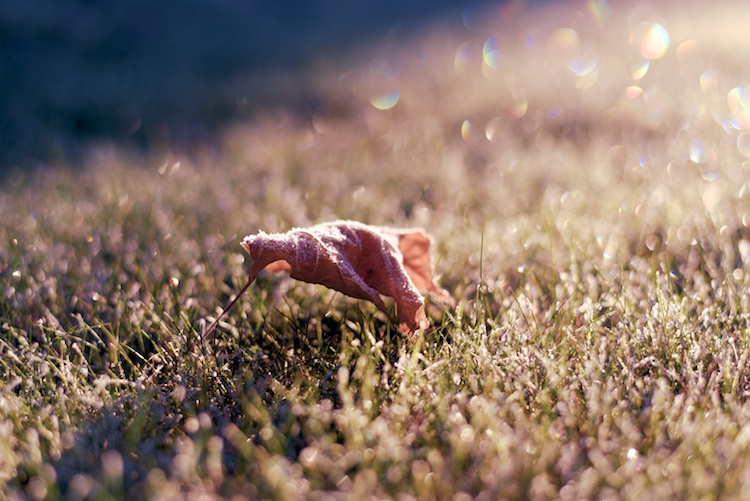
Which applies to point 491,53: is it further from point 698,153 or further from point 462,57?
point 698,153

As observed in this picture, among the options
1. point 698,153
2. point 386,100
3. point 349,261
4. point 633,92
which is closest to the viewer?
point 349,261

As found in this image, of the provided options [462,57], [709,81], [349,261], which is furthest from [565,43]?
[349,261]

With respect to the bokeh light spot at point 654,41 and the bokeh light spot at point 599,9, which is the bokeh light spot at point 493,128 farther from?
the bokeh light spot at point 599,9

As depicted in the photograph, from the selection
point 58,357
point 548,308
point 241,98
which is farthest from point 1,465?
point 241,98

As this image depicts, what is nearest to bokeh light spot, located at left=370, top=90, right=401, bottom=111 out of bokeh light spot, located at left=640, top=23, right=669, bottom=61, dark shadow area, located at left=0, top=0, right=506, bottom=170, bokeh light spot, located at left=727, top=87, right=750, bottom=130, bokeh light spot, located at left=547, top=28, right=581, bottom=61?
dark shadow area, located at left=0, top=0, right=506, bottom=170

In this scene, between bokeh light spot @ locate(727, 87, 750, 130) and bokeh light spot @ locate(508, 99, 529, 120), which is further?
bokeh light spot @ locate(508, 99, 529, 120)

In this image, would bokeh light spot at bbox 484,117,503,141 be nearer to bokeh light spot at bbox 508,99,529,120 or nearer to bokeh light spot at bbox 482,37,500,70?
bokeh light spot at bbox 508,99,529,120

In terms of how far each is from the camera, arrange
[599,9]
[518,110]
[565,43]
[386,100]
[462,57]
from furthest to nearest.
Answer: [599,9]
[565,43]
[462,57]
[386,100]
[518,110]
